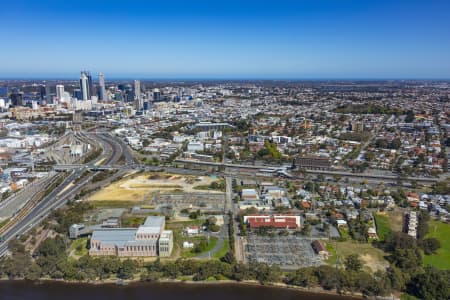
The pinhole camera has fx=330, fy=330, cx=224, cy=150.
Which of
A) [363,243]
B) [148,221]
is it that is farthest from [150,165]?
[363,243]

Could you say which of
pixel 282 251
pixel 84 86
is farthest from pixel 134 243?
pixel 84 86

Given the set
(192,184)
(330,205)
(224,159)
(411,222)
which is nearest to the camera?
(411,222)

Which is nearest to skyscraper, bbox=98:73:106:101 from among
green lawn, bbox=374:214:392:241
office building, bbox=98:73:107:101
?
office building, bbox=98:73:107:101

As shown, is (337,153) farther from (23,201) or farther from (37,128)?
(37,128)

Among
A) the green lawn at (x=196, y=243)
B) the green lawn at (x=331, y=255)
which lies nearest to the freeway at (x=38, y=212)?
the green lawn at (x=196, y=243)

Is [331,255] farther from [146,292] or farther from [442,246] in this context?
[146,292]

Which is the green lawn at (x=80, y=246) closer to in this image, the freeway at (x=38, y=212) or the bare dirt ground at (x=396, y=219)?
the freeway at (x=38, y=212)

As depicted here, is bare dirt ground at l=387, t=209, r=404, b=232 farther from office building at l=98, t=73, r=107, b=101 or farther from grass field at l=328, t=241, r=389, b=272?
office building at l=98, t=73, r=107, b=101
